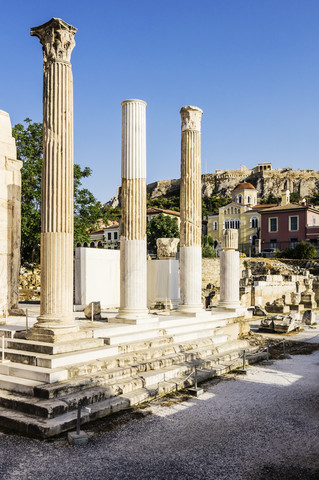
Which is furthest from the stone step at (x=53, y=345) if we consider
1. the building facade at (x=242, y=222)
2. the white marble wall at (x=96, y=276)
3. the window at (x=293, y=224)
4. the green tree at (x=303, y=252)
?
the building facade at (x=242, y=222)

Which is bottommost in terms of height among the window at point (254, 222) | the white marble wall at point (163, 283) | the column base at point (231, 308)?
the column base at point (231, 308)

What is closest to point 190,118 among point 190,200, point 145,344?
point 190,200

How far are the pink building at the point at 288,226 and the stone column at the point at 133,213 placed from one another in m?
49.9

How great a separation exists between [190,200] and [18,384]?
28.2ft

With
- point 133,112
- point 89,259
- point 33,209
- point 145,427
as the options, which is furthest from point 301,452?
point 33,209

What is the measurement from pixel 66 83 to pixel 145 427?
6801 millimetres

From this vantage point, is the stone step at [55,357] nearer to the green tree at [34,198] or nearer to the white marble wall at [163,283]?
the white marble wall at [163,283]

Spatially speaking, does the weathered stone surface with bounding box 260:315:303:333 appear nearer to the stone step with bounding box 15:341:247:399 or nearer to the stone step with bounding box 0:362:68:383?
the stone step with bounding box 15:341:247:399

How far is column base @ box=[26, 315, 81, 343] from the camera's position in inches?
348

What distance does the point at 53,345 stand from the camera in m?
8.57

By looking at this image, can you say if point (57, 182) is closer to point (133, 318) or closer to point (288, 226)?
point (133, 318)

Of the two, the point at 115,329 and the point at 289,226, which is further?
the point at 289,226

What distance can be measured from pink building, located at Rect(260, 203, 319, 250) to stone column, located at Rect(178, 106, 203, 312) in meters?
46.8

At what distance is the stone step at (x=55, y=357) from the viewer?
8.23 meters
